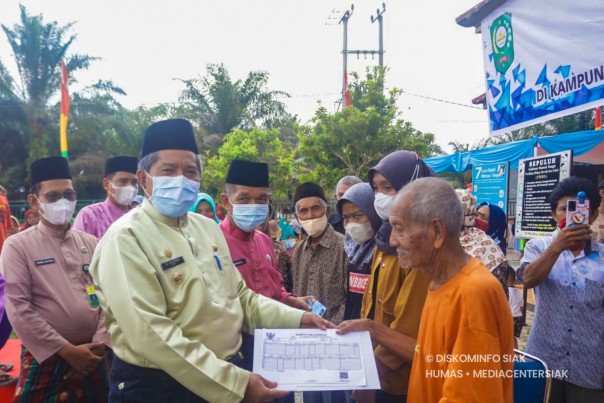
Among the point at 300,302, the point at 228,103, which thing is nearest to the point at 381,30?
the point at 228,103

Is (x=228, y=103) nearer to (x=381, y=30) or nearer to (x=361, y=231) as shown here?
(x=381, y=30)

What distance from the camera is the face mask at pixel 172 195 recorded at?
93.3 inches

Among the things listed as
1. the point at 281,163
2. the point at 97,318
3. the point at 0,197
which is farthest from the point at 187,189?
the point at 281,163

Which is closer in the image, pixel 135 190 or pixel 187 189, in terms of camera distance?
pixel 187 189

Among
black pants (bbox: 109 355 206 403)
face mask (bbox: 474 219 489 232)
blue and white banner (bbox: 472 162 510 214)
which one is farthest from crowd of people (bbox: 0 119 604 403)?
blue and white banner (bbox: 472 162 510 214)

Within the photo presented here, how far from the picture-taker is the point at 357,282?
3.39 m

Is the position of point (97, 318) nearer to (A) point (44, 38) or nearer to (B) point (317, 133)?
(B) point (317, 133)

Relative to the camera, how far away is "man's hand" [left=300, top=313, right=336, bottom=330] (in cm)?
254

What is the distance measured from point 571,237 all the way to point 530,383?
3.33 feet

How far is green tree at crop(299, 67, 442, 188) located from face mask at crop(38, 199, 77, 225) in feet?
46.2

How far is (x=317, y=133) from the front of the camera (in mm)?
17812

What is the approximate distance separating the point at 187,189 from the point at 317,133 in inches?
614

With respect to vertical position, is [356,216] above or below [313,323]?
above

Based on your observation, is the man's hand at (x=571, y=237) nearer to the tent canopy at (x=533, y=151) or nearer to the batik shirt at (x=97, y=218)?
the batik shirt at (x=97, y=218)
